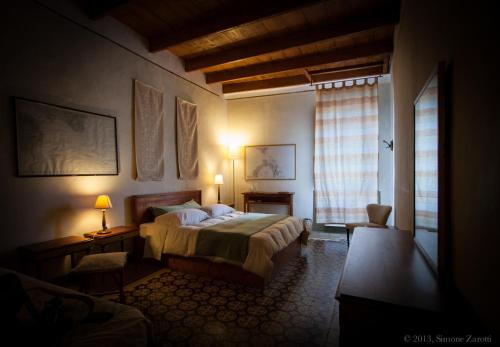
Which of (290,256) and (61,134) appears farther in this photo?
(290,256)

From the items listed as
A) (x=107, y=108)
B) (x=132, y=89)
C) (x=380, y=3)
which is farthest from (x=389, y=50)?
(x=107, y=108)

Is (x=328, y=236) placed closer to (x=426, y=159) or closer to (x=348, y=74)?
(x=348, y=74)

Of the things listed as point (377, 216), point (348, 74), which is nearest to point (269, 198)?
point (377, 216)

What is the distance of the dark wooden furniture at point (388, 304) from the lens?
985 mm

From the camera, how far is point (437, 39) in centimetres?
140

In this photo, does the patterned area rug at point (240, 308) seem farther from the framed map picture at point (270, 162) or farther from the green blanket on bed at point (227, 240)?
the framed map picture at point (270, 162)

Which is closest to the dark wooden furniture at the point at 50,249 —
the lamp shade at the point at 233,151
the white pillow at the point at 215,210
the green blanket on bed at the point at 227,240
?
the green blanket on bed at the point at 227,240

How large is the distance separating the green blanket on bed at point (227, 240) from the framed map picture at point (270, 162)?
2587 mm

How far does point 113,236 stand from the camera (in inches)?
121

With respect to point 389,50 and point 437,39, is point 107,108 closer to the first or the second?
point 437,39

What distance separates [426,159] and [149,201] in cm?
359

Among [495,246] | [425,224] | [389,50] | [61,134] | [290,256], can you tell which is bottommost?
[290,256]

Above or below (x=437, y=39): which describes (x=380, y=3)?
above

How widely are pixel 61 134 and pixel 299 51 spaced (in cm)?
382
